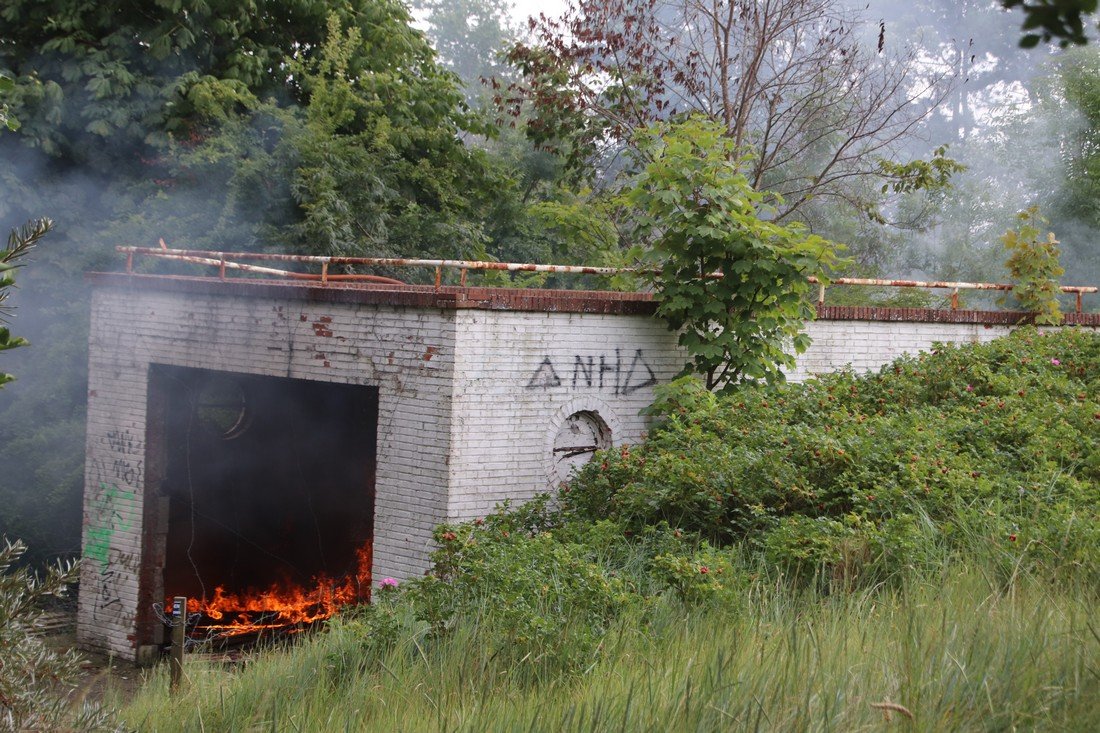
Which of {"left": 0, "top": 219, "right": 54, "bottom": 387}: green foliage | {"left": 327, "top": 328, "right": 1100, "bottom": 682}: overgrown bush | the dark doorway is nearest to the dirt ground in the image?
the dark doorway

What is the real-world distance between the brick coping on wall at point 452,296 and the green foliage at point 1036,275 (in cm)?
177

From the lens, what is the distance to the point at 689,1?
1622 cm

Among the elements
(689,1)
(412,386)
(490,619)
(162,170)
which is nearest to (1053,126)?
(689,1)

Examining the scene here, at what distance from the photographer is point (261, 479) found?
40.8 ft

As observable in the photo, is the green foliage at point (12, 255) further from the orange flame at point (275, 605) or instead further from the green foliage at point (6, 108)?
the orange flame at point (275, 605)

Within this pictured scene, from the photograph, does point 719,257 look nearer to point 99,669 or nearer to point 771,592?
point 771,592

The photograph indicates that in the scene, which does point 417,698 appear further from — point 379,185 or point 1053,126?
point 1053,126

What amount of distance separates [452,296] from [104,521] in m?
4.97

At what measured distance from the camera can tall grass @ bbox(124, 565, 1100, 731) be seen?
3768 mm

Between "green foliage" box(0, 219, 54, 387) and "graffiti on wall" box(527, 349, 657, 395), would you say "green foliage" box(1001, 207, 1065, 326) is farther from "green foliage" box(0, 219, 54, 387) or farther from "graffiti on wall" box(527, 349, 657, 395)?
"green foliage" box(0, 219, 54, 387)

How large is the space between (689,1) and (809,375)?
7.14 meters

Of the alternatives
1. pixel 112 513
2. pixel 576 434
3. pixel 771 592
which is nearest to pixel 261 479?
pixel 112 513

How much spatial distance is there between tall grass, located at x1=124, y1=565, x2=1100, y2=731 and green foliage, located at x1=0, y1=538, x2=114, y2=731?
0.86 meters

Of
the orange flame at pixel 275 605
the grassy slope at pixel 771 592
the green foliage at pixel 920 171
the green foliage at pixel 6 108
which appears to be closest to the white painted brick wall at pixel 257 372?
the grassy slope at pixel 771 592
